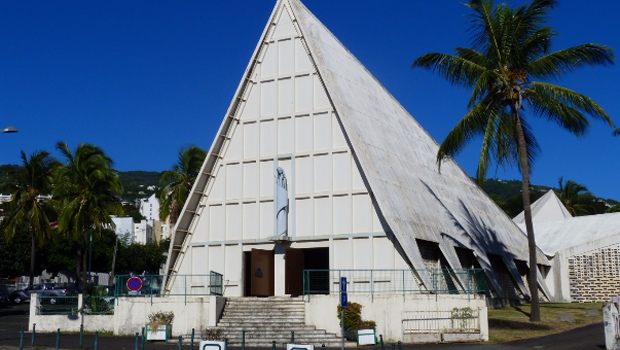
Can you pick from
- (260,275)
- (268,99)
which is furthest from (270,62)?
(260,275)

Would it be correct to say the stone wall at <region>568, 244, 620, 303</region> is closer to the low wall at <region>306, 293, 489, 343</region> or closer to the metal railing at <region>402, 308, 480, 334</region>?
the low wall at <region>306, 293, 489, 343</region>

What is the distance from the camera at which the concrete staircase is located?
2634 cm

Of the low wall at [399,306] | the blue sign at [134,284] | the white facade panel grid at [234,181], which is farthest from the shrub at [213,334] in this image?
the white facade panel grid at [234,181]

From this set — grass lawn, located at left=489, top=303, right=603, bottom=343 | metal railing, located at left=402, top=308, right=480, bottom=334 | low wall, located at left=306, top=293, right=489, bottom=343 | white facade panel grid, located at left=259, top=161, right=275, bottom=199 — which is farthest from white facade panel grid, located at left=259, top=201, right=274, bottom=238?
grass lawn, located at left=489, top=303, right=603, bottom=343

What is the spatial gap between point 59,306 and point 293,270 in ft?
36.9

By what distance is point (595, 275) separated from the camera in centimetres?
4281

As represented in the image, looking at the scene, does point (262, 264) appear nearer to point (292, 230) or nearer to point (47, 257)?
point (292, 230)

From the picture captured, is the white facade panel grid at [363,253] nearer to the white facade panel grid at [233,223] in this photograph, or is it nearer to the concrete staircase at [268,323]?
the concrete staircase at [268,323]

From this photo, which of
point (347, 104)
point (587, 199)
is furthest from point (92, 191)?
point (587, 199)

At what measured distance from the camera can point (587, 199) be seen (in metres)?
99.4

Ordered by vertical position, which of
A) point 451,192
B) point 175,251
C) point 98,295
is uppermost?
point 451,192

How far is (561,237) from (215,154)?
Answer: 2799 centimetres

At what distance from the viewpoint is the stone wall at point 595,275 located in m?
41.8

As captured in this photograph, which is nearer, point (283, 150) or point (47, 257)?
point (283, 150)
